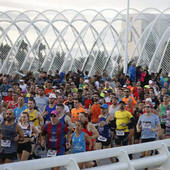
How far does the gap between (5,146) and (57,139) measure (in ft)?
3.44

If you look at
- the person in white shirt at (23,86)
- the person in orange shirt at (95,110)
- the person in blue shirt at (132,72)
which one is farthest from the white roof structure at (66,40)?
the person in orange shirt at (95,110)

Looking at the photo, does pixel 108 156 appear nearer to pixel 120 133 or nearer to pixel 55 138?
pixel 55 138

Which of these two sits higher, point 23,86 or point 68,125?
point 68,125

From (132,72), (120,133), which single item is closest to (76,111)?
(120,133)

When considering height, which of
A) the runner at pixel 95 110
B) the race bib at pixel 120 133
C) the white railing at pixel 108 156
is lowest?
the race bib at pixel 120 133

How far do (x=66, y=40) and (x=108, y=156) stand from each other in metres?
31.1

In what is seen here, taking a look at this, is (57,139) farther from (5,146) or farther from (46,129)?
(5,146)

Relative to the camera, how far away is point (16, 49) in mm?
37062

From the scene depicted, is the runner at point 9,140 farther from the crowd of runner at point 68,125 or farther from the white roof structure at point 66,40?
the white roof structure at point 66,40

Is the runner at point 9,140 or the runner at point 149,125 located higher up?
the runner at point 9,140

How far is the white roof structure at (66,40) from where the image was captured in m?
35.7

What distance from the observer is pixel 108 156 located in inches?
254

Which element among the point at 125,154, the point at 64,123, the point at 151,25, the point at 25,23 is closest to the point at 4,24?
the point at 25,23

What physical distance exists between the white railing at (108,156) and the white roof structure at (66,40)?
27.9 metres
